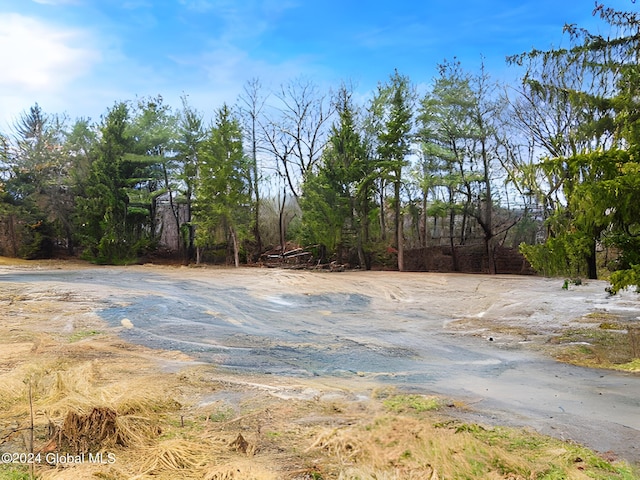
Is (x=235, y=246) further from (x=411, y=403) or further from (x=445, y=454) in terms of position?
(x=445, y=454)

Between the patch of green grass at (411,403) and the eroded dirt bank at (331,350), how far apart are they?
0.13m

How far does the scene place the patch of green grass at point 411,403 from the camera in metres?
3.53

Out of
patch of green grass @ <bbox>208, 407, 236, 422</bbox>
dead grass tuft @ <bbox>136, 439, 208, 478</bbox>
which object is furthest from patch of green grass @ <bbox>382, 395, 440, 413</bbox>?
dead grass tuft @ <bbox>136, 439, 208, 478</bbox>

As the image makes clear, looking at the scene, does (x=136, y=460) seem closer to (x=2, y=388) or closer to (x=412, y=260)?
(x=2, y=388)

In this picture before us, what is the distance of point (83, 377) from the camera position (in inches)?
156

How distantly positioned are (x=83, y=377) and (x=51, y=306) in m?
6.45

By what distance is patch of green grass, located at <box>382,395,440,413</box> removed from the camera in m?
3.53

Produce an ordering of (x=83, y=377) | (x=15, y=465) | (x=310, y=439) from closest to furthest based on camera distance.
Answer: (x=15, y=465)
(x=310, y=439)
(x=83, y=377)

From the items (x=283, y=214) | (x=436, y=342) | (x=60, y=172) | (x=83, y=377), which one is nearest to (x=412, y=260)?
(x=283, y=214)

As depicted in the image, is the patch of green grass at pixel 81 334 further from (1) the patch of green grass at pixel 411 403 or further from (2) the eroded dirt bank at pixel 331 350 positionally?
(1) the patch of green grass at pixel 411 403

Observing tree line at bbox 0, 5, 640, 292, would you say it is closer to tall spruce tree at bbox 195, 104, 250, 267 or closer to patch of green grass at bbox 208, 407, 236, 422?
tall spruce tree at bbox 195, 104, 250, 267

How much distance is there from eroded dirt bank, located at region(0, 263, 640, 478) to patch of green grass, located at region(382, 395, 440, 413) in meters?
0.13

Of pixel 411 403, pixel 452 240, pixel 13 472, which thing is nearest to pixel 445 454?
pixel 411 403

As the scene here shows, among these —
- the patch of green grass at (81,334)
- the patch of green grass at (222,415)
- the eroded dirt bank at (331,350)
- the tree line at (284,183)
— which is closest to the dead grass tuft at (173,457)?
the eroded dirt bank at (331,350)
